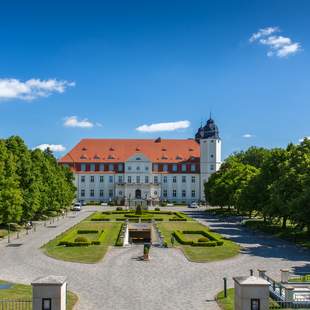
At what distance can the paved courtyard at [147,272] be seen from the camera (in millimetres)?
22750

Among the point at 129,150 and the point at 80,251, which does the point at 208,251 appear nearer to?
the point at 80,251

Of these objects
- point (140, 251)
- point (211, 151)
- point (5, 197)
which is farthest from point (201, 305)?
point (211, 151)

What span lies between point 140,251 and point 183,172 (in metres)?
80.0

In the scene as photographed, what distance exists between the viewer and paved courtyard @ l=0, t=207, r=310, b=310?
22750mm

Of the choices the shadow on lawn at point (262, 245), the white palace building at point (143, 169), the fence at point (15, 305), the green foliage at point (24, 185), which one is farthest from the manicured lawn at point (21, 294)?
the white palace building at point (143, 169)

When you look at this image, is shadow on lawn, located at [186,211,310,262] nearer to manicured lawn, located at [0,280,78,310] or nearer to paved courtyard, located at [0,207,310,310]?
paved courtyard, located at [0,207,310,310]

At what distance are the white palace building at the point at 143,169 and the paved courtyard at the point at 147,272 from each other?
72.3m

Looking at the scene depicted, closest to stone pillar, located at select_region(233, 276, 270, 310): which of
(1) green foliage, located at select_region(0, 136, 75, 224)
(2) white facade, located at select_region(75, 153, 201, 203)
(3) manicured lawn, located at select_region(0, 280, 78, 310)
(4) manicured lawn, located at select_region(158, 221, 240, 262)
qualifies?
(3) manicured lawn, located at select_region(0, 280, 78, 310)

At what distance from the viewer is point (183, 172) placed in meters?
118

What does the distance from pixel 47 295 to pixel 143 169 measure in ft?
325

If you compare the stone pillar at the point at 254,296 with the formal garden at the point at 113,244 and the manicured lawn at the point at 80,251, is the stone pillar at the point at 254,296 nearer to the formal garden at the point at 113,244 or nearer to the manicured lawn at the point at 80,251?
the formal garden at the point at 113,244

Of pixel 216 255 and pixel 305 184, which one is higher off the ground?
pixel 305 184

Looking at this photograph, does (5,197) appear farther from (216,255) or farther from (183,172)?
(183,172)

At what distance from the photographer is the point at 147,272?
29844 millimetres
